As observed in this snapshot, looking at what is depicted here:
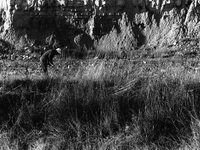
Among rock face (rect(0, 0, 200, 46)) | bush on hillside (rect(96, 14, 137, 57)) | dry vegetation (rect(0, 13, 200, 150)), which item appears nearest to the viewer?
dry vegetation (rect(0, 13, 200, 150))

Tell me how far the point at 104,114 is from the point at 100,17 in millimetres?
13693

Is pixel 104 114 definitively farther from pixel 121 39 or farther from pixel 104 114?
pixel 121 39

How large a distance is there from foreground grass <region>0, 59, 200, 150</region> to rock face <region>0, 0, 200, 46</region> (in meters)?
12.5

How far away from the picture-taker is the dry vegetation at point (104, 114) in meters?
4.38

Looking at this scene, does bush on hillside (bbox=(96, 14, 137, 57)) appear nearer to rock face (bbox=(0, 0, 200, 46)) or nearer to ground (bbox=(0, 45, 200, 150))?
rock face (bbox=(0, 0, 200, 46))

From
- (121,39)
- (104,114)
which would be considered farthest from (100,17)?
(104,114)

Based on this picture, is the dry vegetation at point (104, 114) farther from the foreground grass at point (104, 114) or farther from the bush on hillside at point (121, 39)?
the bush on hillside at point (121, 39)

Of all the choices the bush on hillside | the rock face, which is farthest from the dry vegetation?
the rock face

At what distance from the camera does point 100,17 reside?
58.4ft

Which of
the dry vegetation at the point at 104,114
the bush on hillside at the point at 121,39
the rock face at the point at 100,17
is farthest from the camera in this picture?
the rock face at the point at 100,17

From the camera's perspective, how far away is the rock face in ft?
57.2

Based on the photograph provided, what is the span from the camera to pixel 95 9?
17.7 metres

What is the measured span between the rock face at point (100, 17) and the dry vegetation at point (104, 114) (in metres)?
12.5

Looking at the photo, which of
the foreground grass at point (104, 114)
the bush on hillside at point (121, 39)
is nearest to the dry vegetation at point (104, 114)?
the foreground grass at point (104, 114)
